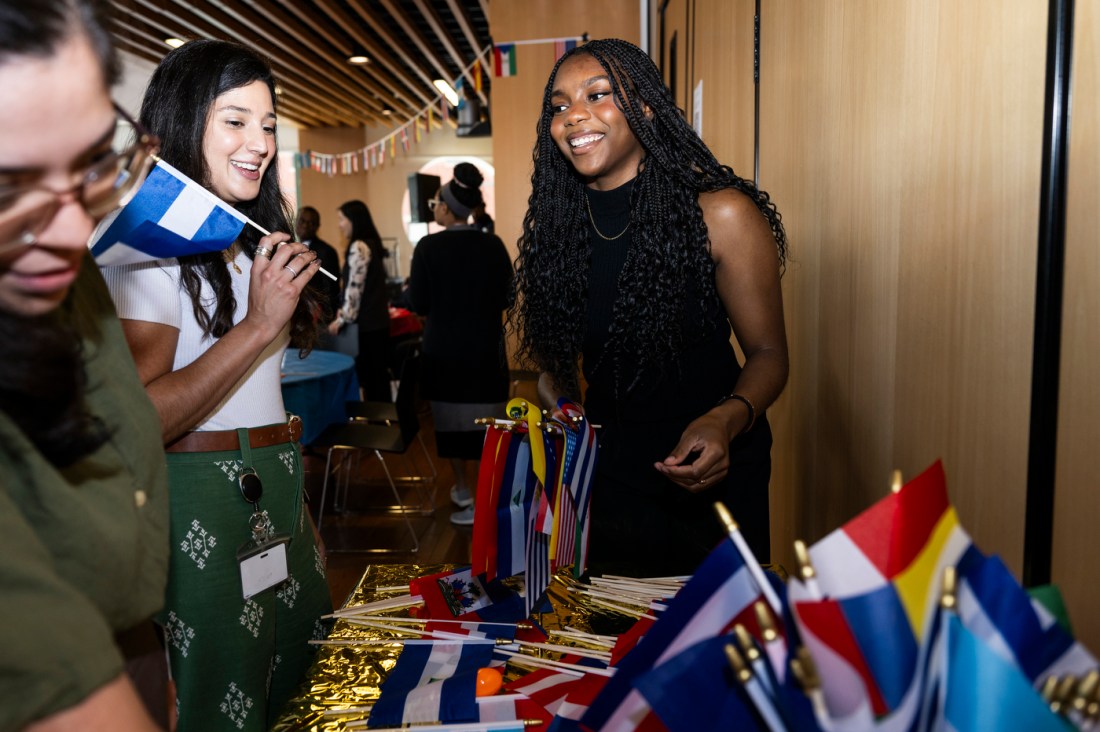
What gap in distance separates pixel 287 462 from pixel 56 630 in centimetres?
101

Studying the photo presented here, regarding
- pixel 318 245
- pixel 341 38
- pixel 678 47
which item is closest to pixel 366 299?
pixel 318 245

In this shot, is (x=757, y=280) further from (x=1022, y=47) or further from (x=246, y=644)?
(x=246, y=644)

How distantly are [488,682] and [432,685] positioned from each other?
0.08m

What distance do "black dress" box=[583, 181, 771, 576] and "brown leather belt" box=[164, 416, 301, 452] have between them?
2.07ft

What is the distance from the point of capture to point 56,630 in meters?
0.55

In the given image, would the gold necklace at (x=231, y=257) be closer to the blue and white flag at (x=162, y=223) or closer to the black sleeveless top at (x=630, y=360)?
the blue and white flag at (x=162, y=223)

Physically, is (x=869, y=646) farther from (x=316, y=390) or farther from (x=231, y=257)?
(x=316, y=390)

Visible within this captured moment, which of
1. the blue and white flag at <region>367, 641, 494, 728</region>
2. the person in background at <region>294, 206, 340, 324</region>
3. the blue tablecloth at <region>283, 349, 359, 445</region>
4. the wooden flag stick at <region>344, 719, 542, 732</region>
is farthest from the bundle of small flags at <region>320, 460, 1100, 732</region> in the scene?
the person in background at <region>294, 206, 340, 324</region>

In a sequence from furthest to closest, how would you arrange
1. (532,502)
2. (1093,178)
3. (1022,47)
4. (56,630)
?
(532,502) → (1022,47) → (1093,178) → (56,630)

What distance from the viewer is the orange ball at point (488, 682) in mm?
1101

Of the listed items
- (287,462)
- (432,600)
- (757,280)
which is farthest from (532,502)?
(757,280)

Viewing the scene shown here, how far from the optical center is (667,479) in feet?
5.20

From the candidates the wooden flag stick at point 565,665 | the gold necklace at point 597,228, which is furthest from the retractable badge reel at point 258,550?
the gold necklace at point 597,228

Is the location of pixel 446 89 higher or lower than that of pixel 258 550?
higher
